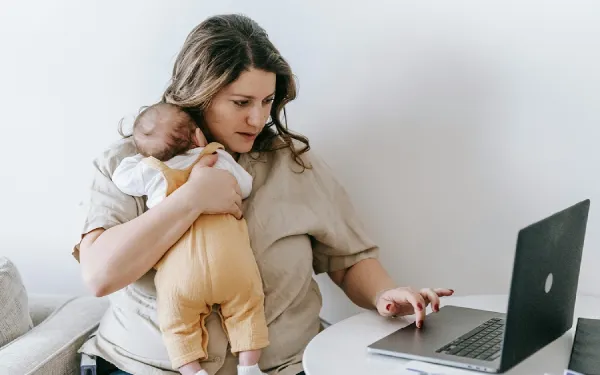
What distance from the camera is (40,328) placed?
1942 mm

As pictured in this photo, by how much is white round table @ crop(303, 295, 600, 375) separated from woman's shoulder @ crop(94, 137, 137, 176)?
2.00 ft

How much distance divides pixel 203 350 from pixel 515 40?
Answer: 0.99m

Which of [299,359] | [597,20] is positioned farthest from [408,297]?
[597,20]

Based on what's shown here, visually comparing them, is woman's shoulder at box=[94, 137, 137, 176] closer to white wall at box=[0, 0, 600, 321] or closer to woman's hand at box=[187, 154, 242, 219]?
woman's hand at box=[187, 154, 242, 219]

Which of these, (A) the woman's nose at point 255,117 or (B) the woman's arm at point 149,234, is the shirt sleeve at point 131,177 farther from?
(A) the woman's nose at point 255,117

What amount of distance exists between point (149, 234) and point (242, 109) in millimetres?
352

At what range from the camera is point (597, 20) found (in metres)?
1.82

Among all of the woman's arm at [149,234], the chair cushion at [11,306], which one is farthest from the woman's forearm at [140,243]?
the chair cushion at [11,306]

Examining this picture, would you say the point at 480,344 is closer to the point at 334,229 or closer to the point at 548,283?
the point at 548,283

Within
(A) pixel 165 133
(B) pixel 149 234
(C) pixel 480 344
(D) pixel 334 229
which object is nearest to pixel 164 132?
(A) pixel 165 133

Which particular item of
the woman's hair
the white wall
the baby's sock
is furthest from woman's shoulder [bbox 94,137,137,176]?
the baby's sock

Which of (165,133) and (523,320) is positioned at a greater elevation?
(165,133)

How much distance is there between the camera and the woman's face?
1.78 m

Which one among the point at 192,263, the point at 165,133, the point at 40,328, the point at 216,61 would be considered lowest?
the point at 40,328
